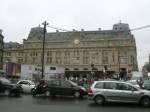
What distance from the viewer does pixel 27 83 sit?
113 ft

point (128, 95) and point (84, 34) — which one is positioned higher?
point (84, 34)

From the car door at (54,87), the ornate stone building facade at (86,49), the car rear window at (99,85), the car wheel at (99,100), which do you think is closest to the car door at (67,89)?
the car door at (54,87)

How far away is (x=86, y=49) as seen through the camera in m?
122

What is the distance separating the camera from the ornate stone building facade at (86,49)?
4542 inches

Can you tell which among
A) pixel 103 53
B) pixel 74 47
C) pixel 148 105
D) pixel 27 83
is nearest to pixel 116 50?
pixel 103 53

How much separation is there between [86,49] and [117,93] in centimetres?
10156

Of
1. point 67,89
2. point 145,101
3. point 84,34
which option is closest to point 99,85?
point 145,101

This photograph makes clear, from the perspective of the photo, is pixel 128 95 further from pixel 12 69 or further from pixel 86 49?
pixel 86 49

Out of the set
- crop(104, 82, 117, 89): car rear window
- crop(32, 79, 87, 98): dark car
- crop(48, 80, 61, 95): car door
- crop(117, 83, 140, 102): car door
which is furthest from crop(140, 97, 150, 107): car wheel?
crop(48, 80, 61, 95): car door

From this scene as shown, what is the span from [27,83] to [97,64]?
87.9 meters

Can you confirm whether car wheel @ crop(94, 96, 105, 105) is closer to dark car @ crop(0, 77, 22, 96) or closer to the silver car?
the silver car

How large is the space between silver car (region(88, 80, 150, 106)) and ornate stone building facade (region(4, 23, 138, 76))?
8962cm

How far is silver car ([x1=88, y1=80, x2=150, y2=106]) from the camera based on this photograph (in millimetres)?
20219

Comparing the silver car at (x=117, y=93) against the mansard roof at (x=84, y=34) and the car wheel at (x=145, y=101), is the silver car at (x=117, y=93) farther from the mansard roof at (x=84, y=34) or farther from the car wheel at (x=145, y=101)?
the mansard roof at (x=84, y=34)
